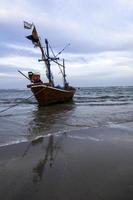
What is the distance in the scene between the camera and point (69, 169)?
6742mm

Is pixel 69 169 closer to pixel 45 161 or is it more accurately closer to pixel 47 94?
pixel 45 161

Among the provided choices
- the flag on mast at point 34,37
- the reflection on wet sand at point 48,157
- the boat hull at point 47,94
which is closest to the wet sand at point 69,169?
the reflection on wet sand at point 48,157

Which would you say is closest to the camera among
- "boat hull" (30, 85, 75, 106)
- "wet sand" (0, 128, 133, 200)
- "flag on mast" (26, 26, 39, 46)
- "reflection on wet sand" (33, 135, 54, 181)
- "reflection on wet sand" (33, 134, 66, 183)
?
"wet sand" (0, 128, 133, 200)

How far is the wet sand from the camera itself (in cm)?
537

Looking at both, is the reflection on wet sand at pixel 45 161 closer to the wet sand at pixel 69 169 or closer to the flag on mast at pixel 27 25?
the wet sand at pixel 69 169

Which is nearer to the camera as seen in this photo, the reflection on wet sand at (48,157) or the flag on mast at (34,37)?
the reflection on wet sand at (48,157)

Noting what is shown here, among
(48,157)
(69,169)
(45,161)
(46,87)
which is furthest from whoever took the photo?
(46,87)

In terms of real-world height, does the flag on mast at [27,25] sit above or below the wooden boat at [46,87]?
above

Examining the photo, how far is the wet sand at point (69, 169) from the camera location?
5371 millimetres

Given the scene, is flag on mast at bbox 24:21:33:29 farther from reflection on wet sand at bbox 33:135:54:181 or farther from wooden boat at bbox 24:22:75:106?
reflection on wet sand at bbox 33:135:54:181

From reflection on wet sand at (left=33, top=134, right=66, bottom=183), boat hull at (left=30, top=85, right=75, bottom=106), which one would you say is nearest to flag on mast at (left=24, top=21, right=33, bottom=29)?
boat hull at (left=30, top=85, right=75, bottom=106)

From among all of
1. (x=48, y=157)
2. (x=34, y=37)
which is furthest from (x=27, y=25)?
(x=48, y=157)

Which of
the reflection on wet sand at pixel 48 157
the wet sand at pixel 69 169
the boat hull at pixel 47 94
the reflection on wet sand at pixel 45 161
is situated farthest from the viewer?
the boat hull at pixel 47 94

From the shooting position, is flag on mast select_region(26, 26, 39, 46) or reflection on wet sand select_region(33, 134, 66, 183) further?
flag on mast select_region(26, 26, 39, 46)
